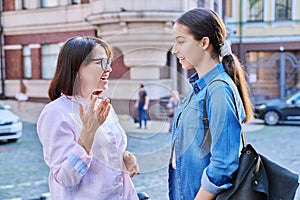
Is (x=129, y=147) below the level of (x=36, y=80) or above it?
above

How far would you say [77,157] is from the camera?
65.7 inches

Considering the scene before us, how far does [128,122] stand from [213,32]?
827mm

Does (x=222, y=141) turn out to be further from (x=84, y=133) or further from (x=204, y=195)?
(x=84, y=133)

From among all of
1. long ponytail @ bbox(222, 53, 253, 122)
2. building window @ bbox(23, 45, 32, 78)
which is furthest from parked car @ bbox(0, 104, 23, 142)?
building window @ bbox(23, 45, 32, 78)

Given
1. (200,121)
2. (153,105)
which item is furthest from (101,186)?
(153,105)

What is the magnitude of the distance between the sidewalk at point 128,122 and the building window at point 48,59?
4.82 ft

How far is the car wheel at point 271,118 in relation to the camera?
1413cm

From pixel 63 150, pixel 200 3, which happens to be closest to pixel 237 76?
pixel 63 150

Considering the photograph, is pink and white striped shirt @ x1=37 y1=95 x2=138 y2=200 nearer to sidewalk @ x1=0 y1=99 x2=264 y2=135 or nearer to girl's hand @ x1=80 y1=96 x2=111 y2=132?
girl's hand @ x1=80 y1=96 x2=111 y2=132

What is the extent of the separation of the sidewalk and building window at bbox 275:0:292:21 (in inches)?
329

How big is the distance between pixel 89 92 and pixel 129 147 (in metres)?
0.46

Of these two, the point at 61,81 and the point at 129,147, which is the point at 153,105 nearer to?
the point at 129,147

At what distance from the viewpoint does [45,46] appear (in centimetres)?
1897

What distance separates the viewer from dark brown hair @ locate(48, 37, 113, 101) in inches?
71.2
